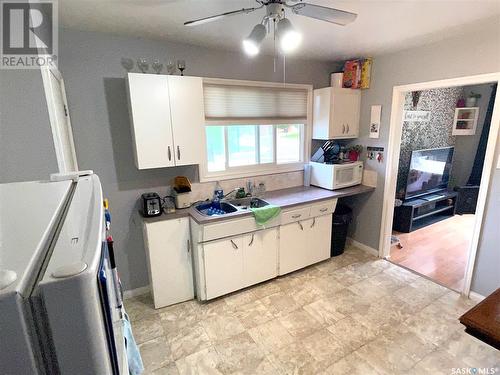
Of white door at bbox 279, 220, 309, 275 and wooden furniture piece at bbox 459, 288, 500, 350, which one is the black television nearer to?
white door at bbox 279, 220, 309, 275

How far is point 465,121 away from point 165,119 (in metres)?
5.26

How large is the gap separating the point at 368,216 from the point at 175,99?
283 centimetres

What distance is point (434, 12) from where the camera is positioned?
184cm

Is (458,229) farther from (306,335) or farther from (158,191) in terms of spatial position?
(158,191)

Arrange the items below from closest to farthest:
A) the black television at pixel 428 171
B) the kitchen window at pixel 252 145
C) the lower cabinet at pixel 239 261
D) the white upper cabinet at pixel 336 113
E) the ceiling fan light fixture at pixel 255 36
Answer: the ceiling fan light fixture at pixel 255 36 < the lower cabinet at pixel 239 261 < the kitchen window at pixel 252 145 < the white upper cabinet at pixel 336 113 < the black television at pixel 428 171

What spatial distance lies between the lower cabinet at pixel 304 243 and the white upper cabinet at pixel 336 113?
107 centimetres

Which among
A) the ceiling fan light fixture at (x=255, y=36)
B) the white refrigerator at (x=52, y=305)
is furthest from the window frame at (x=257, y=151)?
the white refrigerator at (x=52, y=305)

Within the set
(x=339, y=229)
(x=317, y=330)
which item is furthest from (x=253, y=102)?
(x=317, y=330)

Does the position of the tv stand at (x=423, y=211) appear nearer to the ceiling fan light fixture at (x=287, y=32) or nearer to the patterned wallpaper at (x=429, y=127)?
the patterned wallpaper at (x=429, y=127)

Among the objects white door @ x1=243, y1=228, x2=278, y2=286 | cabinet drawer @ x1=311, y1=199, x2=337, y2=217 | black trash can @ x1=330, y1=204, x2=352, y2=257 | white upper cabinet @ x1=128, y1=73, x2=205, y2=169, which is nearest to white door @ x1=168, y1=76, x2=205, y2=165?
white upper cabinet @ x1=128, y1=73, x2=205, y2=169

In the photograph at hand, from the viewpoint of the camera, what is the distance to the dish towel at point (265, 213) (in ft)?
8.18

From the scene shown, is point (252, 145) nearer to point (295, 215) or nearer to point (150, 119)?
point (295, 215)

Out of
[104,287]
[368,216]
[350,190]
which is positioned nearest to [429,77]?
[350,190]

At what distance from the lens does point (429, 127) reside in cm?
428
